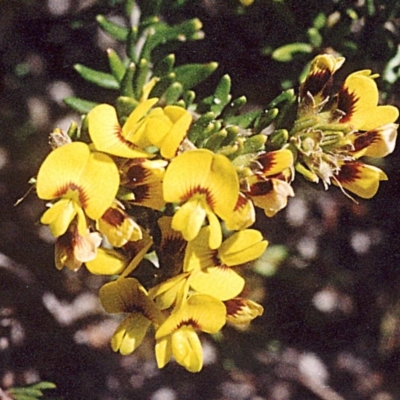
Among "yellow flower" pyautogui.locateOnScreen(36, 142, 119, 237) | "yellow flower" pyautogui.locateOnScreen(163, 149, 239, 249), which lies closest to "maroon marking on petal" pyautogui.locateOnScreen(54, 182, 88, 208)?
"yellow flower" pyautogui.locateOnScreen(36, 142, 119, 237)

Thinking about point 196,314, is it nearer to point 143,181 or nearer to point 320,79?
point 143,181

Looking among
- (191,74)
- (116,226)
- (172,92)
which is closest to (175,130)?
(116,226)

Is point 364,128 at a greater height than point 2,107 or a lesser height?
greater

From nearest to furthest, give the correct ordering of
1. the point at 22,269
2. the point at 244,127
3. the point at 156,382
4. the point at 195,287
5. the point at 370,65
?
the point at 195,287
the point at 244,127
the point at 370,65
the point at 22,269
the point at 156,382

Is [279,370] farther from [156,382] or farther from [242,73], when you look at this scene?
[242,73]

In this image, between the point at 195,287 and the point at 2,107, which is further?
the point at 2,107

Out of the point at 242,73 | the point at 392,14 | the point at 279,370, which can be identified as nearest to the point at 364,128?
the point at 392,14

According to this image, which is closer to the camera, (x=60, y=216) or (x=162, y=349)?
(x=60, y=216)
